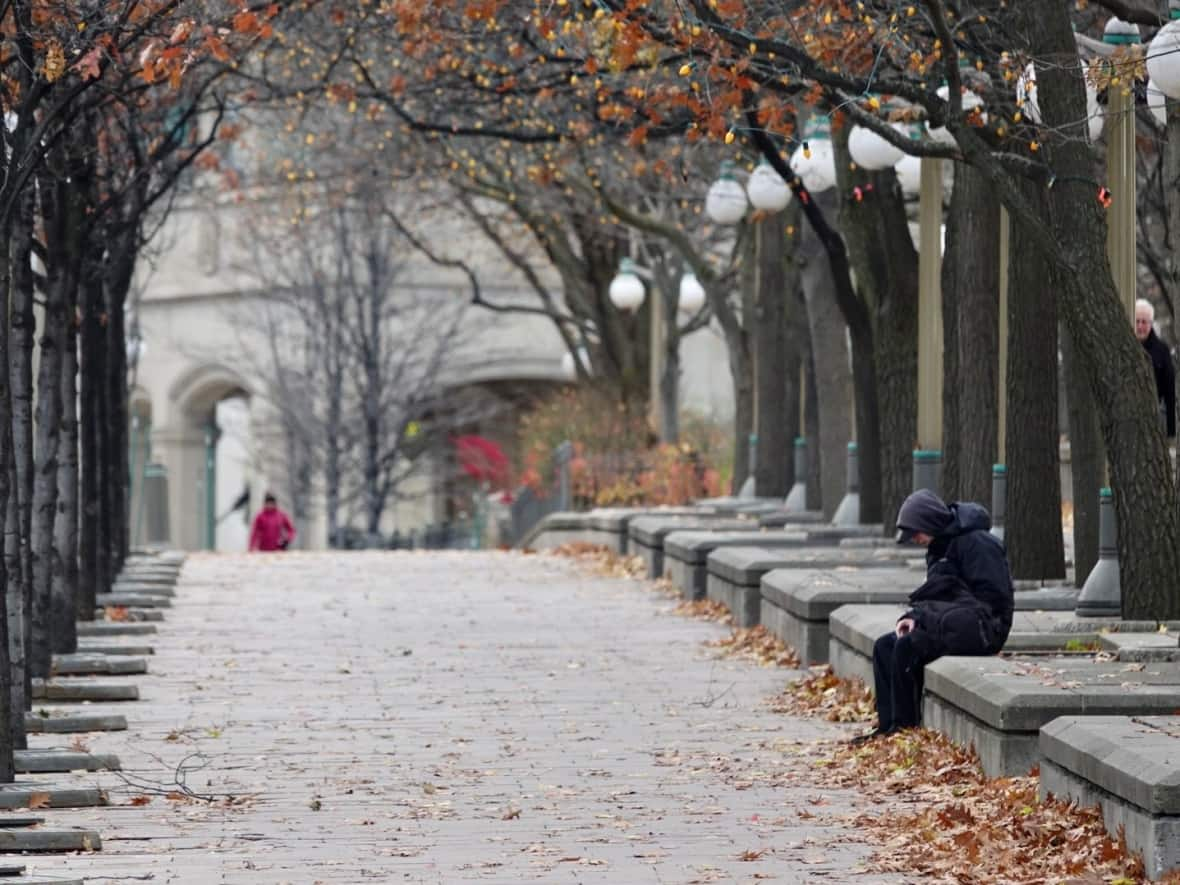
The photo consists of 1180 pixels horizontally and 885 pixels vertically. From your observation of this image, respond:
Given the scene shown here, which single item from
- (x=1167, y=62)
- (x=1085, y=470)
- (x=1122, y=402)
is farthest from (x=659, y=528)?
(x=1167, y=62)

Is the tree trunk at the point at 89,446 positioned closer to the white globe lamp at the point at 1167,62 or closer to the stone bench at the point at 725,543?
the stone bench at the point at 725,543

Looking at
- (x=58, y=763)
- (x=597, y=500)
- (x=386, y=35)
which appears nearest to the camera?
(x=58, y=763)

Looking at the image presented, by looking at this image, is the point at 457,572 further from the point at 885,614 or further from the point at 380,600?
the point at 885,614

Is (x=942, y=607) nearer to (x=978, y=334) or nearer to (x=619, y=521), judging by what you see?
(x=978, y=334)

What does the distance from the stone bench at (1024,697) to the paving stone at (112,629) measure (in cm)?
906

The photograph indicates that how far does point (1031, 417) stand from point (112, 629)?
7.53 metres

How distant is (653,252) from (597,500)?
585 centimetres

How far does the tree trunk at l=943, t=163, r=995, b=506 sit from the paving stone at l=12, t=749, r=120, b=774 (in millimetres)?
7508

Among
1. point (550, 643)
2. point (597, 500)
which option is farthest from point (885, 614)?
point (597, 500)

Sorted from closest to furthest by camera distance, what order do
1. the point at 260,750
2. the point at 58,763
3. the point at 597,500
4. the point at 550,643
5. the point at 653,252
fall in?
1. the point at 58,763
2. the point at 260,750
3. the point at 550,643
4. the point at 597,500
5. the point at 653,252

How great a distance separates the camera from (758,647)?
59.3 feet

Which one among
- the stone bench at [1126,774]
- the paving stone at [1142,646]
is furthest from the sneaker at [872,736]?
the stone bench at [1126,774]

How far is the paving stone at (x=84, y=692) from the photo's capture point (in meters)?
15.4

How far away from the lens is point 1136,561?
1359cm
